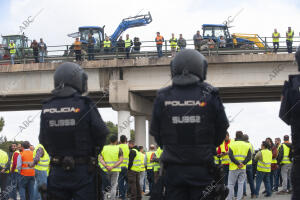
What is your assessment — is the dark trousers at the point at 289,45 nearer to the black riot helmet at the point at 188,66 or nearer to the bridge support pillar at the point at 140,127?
the bridge support pillar at the point at 140,127

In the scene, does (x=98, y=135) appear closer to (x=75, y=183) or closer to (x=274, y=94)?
(x=75, y=183)

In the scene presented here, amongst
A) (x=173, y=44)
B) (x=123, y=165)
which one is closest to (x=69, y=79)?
(x=123, y=165)

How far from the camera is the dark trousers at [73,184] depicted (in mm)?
6148

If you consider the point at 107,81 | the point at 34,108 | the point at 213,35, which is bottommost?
the point at 34,108

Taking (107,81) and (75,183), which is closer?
(75,183)

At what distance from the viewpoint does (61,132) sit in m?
6.36

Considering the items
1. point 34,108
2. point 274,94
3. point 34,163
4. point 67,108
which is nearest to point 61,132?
point 67,108

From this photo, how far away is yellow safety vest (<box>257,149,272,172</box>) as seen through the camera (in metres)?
16.0

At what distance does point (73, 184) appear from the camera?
6.16 meters

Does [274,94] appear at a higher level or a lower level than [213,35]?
lower

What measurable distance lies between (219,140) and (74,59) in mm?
25299

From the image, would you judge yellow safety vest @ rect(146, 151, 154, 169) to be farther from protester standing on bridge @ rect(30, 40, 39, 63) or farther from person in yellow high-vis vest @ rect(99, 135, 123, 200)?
protester standing on bridge @ rect(30, 40, 39, 63)

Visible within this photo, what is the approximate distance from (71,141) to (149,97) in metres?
27.9

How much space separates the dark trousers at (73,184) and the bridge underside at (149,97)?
23938 millimetres
